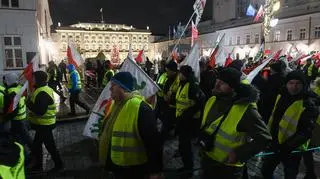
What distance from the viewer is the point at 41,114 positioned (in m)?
5.77

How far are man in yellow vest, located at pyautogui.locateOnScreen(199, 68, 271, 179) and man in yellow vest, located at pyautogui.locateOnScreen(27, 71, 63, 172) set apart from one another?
331 centimetres

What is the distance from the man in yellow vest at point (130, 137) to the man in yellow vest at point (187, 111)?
2606 millimetres

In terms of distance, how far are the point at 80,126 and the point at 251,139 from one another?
8.16 meters

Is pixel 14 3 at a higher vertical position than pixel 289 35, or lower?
lower

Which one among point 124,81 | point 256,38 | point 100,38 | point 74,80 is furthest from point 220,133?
point 100,38

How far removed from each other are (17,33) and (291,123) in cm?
1880

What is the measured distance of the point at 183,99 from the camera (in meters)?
6.20

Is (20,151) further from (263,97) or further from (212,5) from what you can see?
(212,5)

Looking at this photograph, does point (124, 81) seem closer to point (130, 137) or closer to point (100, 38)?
point (130, 137)

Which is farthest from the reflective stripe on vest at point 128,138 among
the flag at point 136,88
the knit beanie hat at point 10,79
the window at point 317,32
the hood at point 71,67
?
the window at point 317,32

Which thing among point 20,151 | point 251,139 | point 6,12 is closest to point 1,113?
point 20,151

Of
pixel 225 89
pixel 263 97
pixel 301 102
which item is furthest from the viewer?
pixel 263 97

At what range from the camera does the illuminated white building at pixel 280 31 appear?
139 ft

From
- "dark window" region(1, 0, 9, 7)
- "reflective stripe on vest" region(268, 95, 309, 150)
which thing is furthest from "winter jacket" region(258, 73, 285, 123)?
"dark window" region(1, 0, 9, 7)
